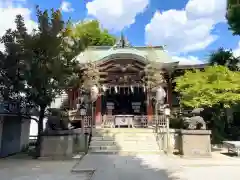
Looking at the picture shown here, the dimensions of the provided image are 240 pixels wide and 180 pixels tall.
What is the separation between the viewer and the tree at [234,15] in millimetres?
15119

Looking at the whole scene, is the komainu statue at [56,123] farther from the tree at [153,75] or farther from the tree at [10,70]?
the tree at [153,75]

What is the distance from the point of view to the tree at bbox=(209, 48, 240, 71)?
17.5 meters

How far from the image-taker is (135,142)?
482 inches

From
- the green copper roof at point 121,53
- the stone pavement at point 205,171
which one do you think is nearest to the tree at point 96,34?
the green copper roof at point 121,53

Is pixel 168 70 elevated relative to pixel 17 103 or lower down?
elevated

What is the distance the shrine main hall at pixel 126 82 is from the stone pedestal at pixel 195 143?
445 cm

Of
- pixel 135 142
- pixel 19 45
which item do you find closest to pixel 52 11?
pixel 19 45

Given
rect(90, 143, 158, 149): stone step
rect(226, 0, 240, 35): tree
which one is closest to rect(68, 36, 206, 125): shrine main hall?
rect(226, 0, 240, 35): tree

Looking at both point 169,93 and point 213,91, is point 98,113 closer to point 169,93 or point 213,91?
point 169,93

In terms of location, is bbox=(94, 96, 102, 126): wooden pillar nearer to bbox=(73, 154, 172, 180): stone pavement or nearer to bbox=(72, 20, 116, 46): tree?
bbox=(73, 154, 172, 180): stone pavement

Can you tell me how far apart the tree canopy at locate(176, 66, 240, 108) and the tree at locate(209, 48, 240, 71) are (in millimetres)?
3129

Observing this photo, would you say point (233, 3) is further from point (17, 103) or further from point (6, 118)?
point (6, 118)

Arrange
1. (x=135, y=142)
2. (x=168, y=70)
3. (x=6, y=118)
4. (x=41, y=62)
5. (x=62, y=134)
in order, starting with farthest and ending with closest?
(x=168, y=70) → (x=6, y=118) → (x=135, y=142) → (x=41, y=62) → (x=62, y=134)

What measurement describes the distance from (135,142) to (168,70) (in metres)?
6.10
